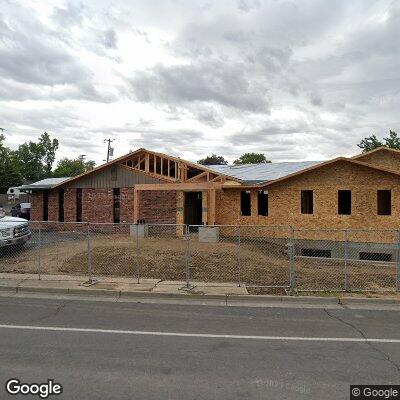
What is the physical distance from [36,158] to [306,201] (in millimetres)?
84391

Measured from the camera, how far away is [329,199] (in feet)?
70.2

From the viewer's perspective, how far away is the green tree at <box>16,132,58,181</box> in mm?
92062

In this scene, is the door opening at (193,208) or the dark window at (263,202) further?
the door opening at (193,208)

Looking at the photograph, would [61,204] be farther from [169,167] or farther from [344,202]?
[344,202]

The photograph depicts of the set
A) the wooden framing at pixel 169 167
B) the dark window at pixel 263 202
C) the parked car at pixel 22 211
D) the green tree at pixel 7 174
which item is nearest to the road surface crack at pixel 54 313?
the wooden framing at pixel 169 167

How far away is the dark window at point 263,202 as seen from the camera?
23391 millimetres

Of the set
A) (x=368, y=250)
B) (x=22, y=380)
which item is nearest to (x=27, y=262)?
(x=22, y=380)

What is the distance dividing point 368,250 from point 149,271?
Answer: 12123 mm

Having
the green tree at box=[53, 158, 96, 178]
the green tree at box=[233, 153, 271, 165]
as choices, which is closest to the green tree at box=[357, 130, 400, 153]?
the green tree at box=[233, 153, 271, 165]

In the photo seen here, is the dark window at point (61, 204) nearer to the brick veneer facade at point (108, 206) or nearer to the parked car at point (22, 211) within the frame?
the brick veneer facade at point (108, 206)

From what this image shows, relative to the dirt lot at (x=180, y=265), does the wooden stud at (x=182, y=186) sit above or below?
above

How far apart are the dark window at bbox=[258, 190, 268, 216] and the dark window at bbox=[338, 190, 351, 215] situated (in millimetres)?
3952

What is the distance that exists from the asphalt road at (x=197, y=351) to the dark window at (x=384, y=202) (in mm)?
12300

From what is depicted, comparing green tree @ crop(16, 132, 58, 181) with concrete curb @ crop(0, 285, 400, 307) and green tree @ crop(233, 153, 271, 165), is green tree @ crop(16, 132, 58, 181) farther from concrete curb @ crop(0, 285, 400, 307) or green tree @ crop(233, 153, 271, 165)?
concrete curb @ crop(0, 285, 400, 307)
